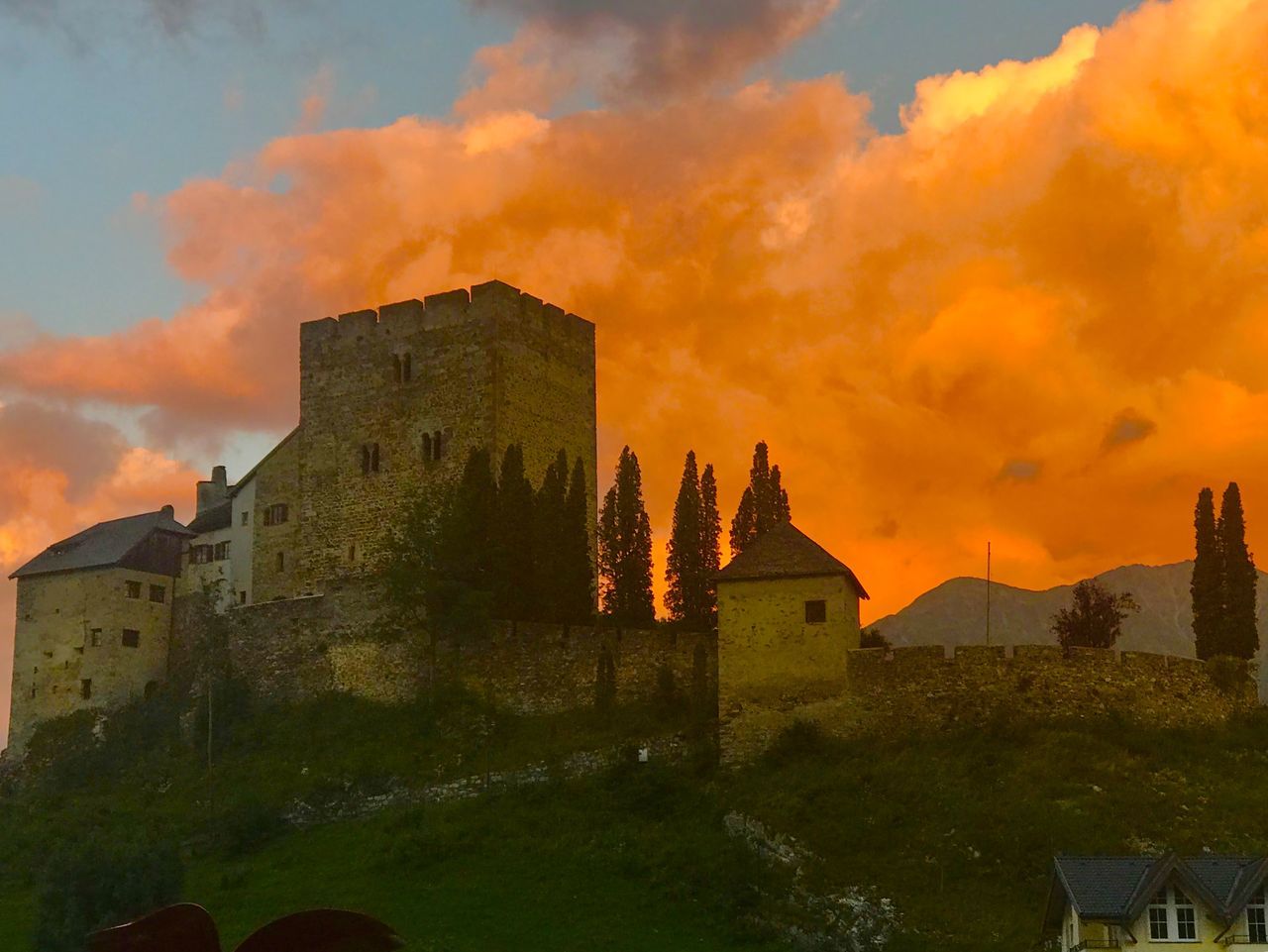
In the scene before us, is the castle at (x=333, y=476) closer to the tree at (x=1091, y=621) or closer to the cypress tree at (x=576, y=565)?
the cypress tree at (x=576, y=565)

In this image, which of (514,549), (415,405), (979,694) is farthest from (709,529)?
(979,694)

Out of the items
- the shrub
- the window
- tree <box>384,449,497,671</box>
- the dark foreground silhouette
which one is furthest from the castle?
the dark foreground silhouette

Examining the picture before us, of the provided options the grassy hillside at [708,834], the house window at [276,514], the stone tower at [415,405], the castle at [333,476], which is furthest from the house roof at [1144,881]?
the house window at [276,514]

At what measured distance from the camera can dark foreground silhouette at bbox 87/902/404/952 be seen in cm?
1186

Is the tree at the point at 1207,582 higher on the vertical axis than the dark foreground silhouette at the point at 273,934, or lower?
higher

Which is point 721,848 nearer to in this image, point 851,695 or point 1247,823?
point 851,695

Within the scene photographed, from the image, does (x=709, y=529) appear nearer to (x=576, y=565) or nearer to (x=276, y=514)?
(x=576, y=565)

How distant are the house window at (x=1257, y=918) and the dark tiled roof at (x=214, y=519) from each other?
58165 millimetres

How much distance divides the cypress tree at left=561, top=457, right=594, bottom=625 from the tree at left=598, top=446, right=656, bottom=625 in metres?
1.10

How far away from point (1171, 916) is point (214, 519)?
59.1m

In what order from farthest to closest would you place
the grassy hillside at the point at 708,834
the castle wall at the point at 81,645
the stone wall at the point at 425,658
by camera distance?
1. the castle wall at the point at 81,645
2. the stone wall at the point at 425,658
3. the grassy hillside at the point at 708,834

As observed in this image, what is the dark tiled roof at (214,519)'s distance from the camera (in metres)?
82.8

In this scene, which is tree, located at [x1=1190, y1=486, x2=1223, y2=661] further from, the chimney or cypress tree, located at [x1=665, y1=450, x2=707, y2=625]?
the chimney

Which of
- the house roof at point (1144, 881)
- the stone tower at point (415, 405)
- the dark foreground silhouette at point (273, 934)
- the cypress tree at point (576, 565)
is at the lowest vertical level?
the house roof at point (1144, 881)
